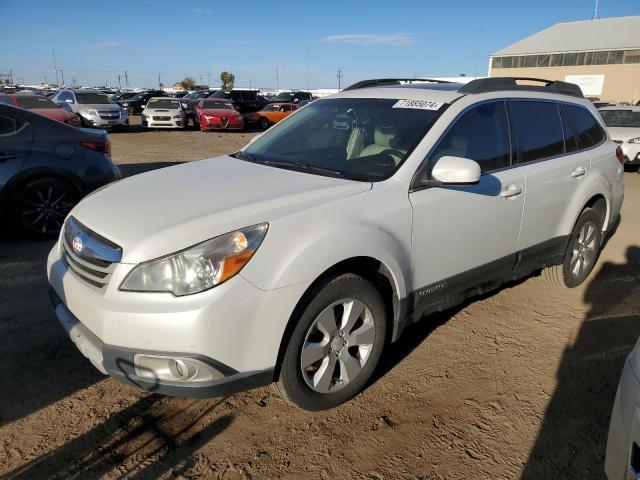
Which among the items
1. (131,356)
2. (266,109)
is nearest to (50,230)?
(131,356)

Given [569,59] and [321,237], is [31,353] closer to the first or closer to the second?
[321,237]

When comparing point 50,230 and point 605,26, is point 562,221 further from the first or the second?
point 605,26

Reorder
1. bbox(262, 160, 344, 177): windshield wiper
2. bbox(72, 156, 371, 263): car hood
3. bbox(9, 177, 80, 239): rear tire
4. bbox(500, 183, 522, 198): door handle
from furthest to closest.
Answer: bbox(9, 177, 80, 239): rear tire → bbox(500, 183, 522, 198): door handle → bbox(262, 160, 344, 177): windshield wiper → bbox(72, 156, 371, 263): car hood

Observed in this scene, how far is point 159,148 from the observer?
50.6 ft

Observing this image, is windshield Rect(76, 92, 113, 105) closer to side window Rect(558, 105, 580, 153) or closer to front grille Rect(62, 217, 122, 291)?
front grille Rect(62, 217, 122, 291)

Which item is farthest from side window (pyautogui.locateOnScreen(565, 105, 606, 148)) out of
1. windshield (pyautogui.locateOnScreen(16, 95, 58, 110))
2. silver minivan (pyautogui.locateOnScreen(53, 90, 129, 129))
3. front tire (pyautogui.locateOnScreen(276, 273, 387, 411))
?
silver minivan (pyautogui.locateOnScreen(53, 90, 129, 129))

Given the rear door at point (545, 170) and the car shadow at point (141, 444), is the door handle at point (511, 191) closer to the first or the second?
the rear door at point (545, 170)

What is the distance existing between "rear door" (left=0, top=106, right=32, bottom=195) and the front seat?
390cm

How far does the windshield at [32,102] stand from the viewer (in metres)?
15.3

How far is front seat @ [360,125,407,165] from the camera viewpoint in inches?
124

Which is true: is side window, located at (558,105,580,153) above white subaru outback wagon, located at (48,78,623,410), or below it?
above

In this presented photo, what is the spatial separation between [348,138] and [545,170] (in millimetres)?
1561

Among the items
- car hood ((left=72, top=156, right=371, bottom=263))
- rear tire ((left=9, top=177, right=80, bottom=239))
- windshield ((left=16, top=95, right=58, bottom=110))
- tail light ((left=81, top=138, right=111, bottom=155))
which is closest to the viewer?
car hood ((left=72, top=156, right=371, bottom=263))

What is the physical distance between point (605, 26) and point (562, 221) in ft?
198
